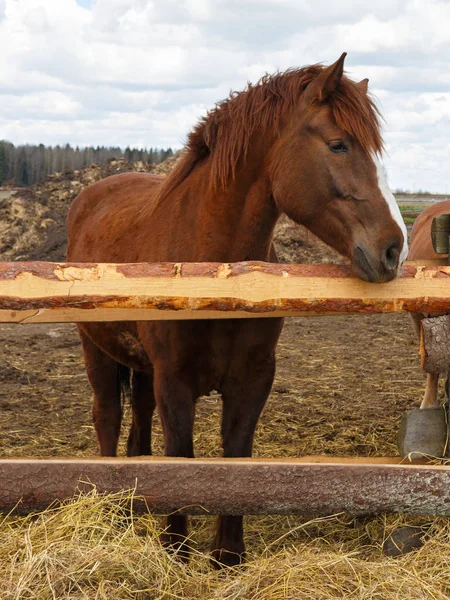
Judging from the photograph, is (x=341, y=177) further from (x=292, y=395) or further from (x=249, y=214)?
(x=292, y=395)

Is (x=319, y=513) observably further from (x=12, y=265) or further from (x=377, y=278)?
(x=12, y=265)

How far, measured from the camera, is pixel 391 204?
9.80 feet

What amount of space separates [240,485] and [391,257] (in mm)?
1098

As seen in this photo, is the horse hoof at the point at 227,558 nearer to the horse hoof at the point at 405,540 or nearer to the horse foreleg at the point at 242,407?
the horse foreleg at the point at 242,407

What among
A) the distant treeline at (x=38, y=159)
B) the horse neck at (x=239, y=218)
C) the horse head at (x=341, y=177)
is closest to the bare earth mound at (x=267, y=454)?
the horse neck at (x=239, y=218)

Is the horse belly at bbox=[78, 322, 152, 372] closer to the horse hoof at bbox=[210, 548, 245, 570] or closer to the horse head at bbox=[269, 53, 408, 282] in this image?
the horse hoof at bbox=[210, 548, 245, 570]

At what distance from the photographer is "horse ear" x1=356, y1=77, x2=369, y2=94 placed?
3293mm

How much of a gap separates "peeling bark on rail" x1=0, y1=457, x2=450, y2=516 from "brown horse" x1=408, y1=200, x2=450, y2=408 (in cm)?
294

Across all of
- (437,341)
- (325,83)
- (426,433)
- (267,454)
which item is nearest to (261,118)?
(325,83)

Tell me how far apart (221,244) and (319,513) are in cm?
133

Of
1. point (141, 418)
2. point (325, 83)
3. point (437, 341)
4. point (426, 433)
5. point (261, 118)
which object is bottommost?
point (141, 418)

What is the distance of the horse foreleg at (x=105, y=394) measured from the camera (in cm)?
483

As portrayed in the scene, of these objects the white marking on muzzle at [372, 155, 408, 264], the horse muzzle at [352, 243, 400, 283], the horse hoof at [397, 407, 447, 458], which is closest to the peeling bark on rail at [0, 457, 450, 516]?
the horse hoof at [397, 407, 447, 458]

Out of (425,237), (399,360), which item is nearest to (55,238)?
(399,360)
